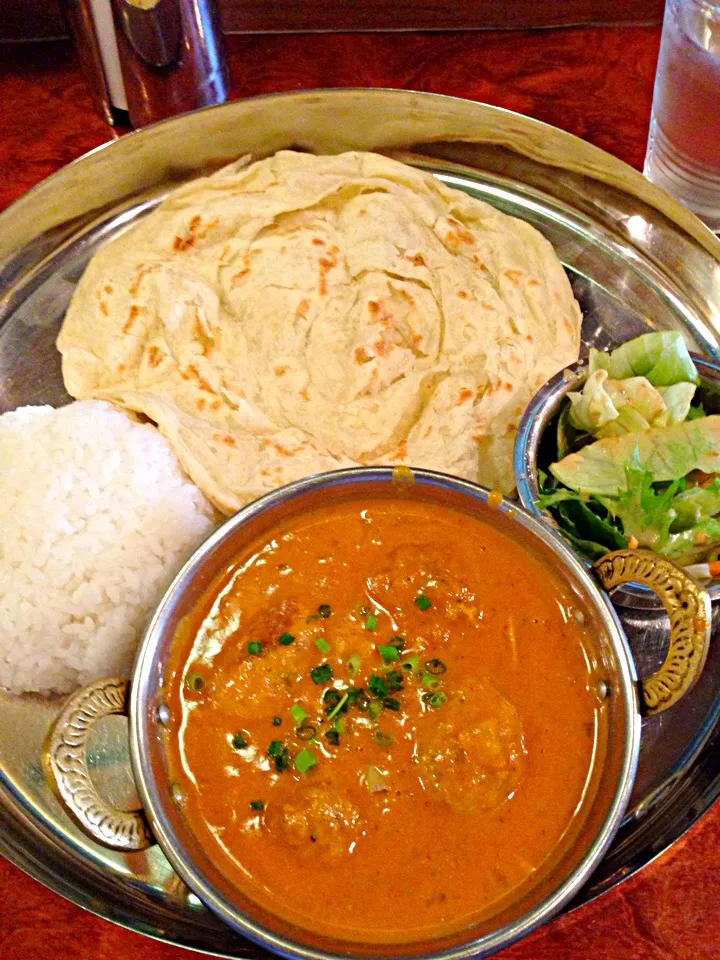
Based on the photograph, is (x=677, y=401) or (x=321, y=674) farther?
(x=677, y=401)

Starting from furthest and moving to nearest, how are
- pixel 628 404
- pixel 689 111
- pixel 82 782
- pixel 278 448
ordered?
pixel 689 111, pixel 278 448, pixel 628 404, pixel 82 782

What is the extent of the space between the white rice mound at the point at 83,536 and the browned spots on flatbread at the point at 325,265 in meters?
0.57

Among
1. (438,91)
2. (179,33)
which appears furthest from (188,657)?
(438,91)

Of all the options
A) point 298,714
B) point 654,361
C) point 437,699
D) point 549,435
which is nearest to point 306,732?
point 298,714

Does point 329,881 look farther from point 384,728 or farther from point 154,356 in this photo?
point 154,356

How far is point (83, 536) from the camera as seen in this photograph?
2135 millimetres

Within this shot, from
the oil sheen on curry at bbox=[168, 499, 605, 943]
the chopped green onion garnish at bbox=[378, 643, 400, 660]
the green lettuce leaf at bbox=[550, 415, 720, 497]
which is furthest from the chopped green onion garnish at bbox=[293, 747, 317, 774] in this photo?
the green lettuce leaf at bbox=[550, 415, 720, 497]

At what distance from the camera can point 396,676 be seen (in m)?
1.71

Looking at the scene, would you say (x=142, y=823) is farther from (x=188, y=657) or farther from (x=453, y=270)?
(x=453, y=270)

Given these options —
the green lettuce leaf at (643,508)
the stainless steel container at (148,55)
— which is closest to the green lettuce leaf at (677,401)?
the green lettuce leaf at (643,508)

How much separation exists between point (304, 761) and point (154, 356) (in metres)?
1.14

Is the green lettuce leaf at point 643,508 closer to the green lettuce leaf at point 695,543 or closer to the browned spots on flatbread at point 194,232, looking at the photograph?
the green lettuce leaf at point 695,543

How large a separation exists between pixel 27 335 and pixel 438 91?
5.38ft

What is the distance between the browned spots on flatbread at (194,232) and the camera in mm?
2439
